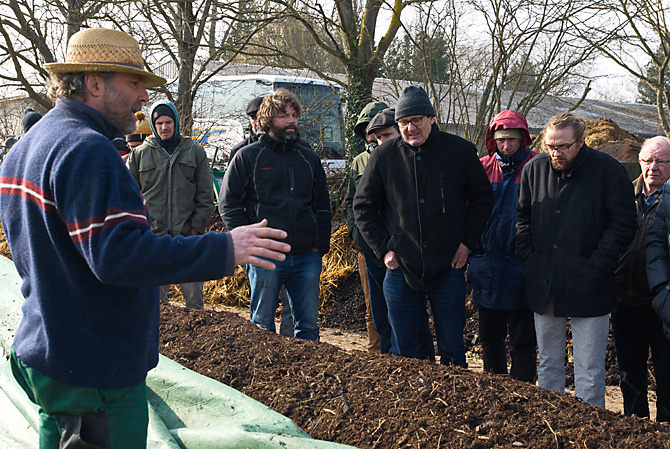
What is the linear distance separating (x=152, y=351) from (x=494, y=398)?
1600 mm


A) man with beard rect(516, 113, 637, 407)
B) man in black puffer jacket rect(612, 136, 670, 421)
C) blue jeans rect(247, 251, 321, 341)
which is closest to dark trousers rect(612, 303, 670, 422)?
man in black puffer jacket rect(612, 136, 670, 421)

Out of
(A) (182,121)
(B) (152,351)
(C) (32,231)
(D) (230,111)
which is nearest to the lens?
(C) (32,231)

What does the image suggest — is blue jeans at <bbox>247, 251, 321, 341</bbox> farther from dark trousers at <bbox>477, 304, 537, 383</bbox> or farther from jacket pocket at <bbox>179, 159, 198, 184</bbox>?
jacket pocket at <bbox>179, 159, 198, 184</bbox>

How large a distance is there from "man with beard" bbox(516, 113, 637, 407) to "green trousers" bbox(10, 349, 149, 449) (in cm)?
264

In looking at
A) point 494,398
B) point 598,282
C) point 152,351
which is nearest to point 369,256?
point 598,282

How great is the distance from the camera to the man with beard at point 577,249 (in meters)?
3.60

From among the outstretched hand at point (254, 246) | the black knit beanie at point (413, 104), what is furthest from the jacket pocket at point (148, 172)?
the outstretched hand at point (254, 246)

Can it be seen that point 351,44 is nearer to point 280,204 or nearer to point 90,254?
point 280,204

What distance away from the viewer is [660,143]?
12.6 feet

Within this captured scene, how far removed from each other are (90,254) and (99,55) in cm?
68

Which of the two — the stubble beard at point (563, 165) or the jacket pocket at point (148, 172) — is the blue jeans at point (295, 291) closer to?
the jacket pocket at point (148, 172)

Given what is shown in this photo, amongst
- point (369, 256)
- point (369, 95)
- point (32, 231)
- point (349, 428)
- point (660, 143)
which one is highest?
point (369, 95)

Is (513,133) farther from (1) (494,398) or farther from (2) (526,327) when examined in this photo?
(1) (494,398)

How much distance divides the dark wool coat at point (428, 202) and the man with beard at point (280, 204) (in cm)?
72
